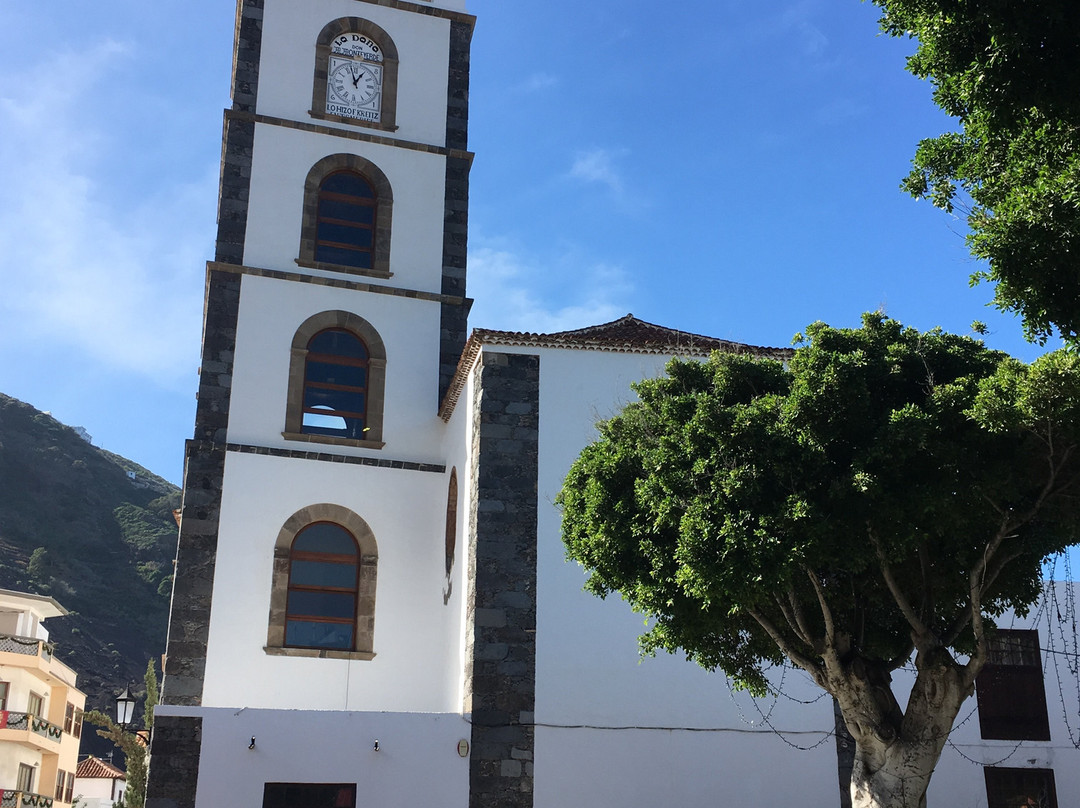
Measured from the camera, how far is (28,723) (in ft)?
129

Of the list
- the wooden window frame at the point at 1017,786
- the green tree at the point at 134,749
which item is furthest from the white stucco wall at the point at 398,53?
the wooden window frame at the point at 1017,786

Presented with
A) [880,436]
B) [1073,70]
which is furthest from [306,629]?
[1073,70]

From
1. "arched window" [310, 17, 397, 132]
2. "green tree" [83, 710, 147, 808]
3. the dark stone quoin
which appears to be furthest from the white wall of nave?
"arched window" [310, 17, 397, 132]

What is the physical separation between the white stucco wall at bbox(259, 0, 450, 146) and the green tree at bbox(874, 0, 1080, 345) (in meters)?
14.3

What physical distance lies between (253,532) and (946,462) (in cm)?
1137

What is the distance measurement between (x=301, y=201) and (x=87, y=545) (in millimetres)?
61142

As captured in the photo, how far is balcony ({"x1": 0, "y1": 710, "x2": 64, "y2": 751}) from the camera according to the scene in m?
38.4

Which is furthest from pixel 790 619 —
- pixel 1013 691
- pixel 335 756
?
pixel 1013 691

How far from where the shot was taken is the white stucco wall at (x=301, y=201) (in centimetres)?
1975

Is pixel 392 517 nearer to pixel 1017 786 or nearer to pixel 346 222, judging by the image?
pixel 346 222

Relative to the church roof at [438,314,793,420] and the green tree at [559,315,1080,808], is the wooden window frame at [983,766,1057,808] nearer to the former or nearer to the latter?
the green tree at [559,315,1080,808]

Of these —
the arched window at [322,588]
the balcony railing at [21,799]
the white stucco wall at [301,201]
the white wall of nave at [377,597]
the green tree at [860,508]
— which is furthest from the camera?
the balcony railing at [21,799]

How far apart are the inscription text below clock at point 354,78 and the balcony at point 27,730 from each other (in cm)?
2743

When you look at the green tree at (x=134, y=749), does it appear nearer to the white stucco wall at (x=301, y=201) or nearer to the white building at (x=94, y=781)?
the white stucco wall at (x=301, y=201)
